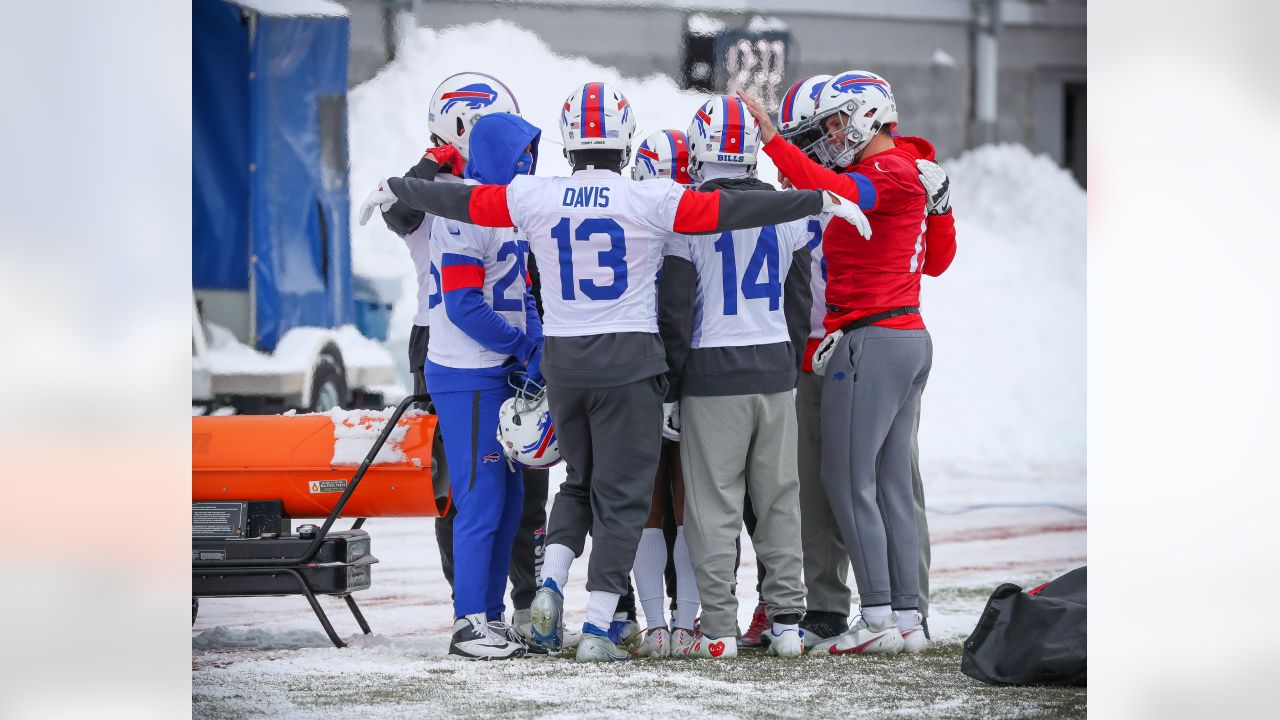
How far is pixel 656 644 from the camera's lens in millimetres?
3799

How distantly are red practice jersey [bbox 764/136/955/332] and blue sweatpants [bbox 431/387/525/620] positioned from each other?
95 cm

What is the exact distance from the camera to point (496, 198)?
360 cm

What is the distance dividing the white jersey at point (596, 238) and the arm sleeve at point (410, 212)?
42 centimetres

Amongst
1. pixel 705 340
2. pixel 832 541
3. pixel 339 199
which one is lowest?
pixel 832 541

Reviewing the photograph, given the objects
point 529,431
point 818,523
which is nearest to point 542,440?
point 529,431

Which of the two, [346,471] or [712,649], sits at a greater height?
[346,471]

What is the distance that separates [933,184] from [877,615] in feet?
3.81

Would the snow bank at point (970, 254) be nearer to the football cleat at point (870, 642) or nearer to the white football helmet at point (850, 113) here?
the white football helmet at point (850, 113)

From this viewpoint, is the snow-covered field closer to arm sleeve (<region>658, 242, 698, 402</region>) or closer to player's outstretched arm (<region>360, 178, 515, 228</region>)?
arm sleeve (<region>658, 242, 698, 402</region>)

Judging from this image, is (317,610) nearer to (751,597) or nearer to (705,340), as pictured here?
(705,340)

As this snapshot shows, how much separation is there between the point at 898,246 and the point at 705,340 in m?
0.61
